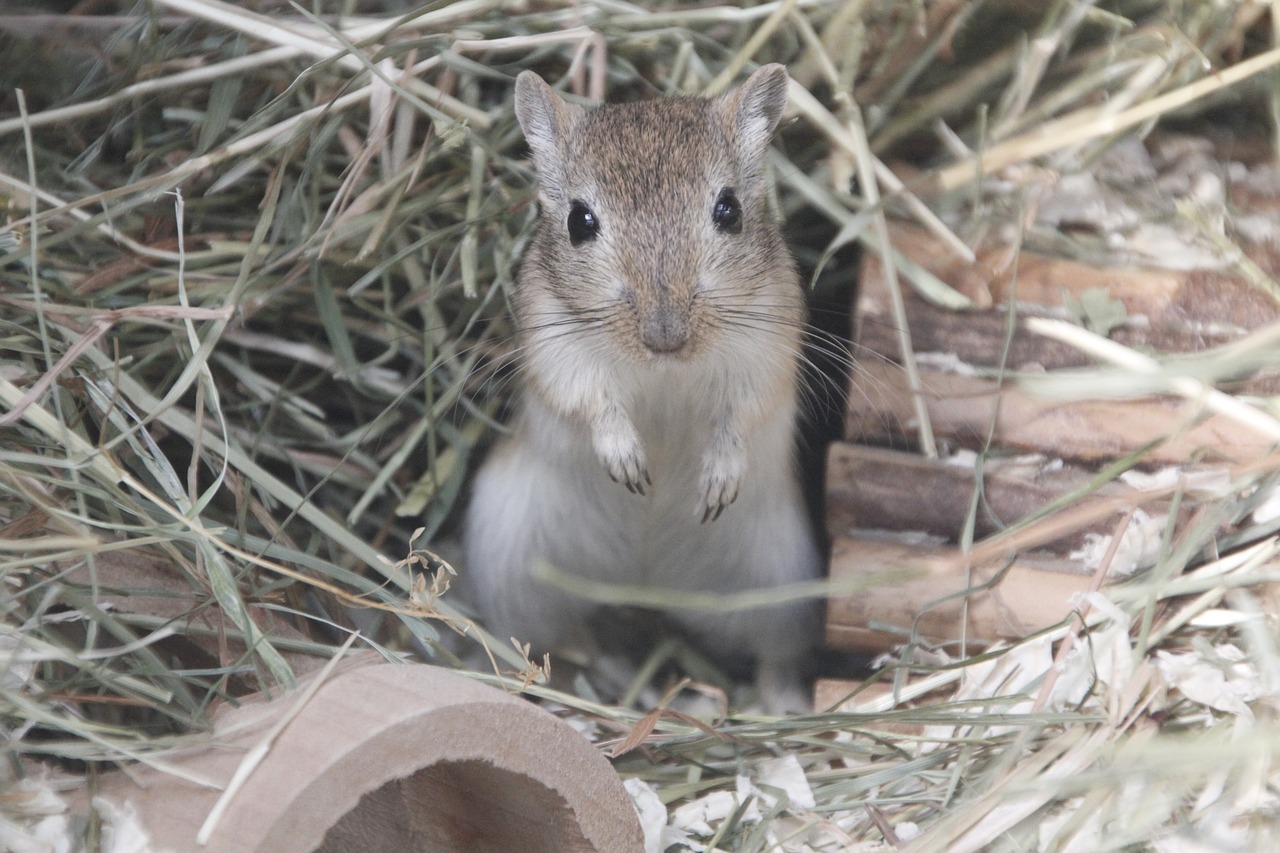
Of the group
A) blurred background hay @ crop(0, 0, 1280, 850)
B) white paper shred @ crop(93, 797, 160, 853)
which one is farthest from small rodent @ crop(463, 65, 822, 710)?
white paper shred @ crop(93, 797, 160, 853)

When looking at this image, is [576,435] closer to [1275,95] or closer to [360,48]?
[360,48]

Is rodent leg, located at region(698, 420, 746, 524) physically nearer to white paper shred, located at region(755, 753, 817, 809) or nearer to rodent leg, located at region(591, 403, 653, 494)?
rodent leg, located at region(591, 403, 653, 494)

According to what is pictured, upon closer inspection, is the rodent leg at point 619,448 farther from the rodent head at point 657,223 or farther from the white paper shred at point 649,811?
the white paper shred at point 649,811

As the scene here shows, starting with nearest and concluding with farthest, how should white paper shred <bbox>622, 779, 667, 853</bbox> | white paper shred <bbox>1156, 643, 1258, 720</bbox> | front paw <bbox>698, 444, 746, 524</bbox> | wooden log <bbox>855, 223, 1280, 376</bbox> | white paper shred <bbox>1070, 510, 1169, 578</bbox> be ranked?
white paper shred <bbox>1156, 643, 1258, 720</bbox> < white paper shred <bbox>622, 779, 667, 853</bbox> < white paper shred <bbox>1070, 510, 1169, 578</bbox> < wooden log <bbox>855, 223, 1280, 376</bbox> < front paw <bbox>698, 444, 746, 524</bbox>

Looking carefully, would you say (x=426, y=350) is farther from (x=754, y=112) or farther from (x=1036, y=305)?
(x=1036, y=305)

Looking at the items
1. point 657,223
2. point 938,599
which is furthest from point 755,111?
point 938,599

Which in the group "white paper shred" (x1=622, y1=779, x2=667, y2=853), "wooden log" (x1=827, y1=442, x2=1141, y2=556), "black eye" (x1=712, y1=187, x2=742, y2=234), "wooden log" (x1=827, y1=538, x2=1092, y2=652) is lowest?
"white paper shred" (x1=622, y1=779, x2=667, y2=853)
